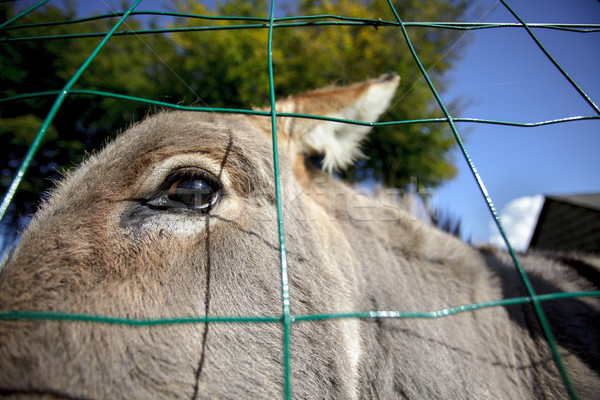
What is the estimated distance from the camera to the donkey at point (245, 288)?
132 centimetres

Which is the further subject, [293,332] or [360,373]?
[360,373]

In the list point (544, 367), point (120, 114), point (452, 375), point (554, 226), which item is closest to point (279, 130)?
point (452, 375)

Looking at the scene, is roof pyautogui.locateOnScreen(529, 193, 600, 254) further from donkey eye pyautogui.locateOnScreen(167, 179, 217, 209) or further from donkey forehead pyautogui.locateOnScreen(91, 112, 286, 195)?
donkey eye pyautogui.locateOnScreen(167, 179, 217, 209)

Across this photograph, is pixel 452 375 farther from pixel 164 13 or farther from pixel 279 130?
pixel 164 13

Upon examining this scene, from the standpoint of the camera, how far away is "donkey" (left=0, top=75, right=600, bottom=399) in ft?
4.32

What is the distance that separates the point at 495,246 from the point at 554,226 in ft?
32.3

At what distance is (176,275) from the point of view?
150 centimetres

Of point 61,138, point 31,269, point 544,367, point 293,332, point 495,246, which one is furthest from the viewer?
point 61,138

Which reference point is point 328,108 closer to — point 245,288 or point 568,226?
point 245,288

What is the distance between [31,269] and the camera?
140 cm

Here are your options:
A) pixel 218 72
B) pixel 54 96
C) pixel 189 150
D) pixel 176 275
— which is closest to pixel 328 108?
pixel 189 150

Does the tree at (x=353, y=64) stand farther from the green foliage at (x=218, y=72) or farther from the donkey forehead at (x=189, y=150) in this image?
the donkey forehead at (x=189, y=150)

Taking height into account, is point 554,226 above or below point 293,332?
above

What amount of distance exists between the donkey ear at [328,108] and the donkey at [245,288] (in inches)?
0.5
